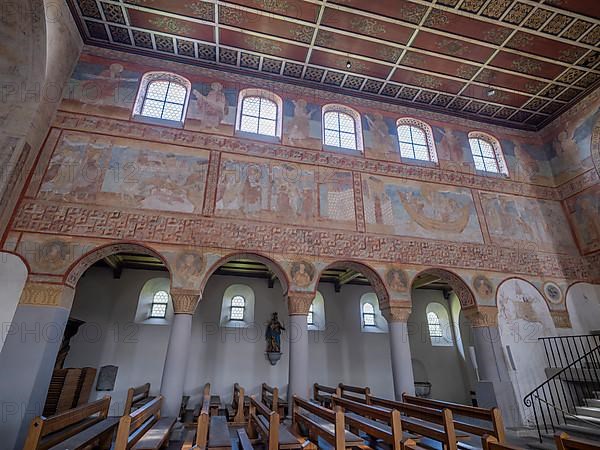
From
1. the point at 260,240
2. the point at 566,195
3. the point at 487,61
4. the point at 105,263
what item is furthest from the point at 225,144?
the point at 566,195

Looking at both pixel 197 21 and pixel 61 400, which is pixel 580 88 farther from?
pixel 61 400

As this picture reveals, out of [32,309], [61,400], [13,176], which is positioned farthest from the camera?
[61,400]

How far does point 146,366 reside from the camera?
11.4 m

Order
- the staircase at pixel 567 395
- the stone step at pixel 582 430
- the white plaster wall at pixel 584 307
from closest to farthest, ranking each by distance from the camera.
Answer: the stone step at pixel 582 430
the staircase at pixel 567 395
the white plaster wall at pixel 584 307

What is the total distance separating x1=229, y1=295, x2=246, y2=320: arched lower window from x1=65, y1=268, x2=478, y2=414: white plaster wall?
499 mm

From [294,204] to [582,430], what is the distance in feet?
27.5

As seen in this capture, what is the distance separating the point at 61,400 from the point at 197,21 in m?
11.2

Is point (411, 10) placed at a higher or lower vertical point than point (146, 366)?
higher

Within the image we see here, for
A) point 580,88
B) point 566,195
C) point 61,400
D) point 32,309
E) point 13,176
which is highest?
point 580,88

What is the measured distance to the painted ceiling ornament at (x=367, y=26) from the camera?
396 inches

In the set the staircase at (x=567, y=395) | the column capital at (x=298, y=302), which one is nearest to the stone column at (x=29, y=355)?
the column capital at (x=298, y=302)

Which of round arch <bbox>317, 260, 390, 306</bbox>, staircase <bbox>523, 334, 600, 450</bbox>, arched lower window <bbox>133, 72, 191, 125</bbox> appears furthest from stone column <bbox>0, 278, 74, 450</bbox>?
staircase <bbox>523, 334, 600, 450</bbox>

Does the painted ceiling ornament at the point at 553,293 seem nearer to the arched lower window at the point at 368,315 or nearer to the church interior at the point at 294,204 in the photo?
the church interior at the point at 294,204

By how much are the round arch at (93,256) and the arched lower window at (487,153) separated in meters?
11.6
